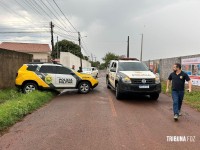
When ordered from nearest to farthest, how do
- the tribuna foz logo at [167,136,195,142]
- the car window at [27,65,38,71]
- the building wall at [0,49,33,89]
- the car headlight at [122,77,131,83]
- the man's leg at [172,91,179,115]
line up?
the tribuna foz logo at [167,136,195,142], the man's leg at [172,91,179,115], the car headlight at [122,77,131,83], the car window at [27,65,38,71], the building wall at [0,49,33,89]

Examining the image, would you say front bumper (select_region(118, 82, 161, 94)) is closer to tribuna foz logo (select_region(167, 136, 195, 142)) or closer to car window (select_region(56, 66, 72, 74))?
car window (select_region(56, 66, 72, 74))

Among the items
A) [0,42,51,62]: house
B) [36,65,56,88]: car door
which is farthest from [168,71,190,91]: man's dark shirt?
[0,42,51,62]: house

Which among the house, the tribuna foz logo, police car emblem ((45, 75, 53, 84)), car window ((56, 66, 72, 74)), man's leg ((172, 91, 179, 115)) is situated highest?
the house

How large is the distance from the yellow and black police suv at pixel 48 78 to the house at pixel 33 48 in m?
49.4

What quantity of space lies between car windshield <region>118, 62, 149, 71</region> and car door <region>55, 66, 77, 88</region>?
2862mm

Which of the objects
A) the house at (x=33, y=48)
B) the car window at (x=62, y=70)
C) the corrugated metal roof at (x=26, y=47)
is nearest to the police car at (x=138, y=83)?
the car window at (x=62, y=70)

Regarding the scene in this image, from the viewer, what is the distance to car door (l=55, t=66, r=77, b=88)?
13812mm

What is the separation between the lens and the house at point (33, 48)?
63138mm

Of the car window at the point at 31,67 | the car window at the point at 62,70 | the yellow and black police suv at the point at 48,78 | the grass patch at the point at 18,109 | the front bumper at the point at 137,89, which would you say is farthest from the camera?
the car window at the point at 62,70

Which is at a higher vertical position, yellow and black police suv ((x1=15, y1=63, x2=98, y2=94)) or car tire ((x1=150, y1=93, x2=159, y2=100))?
yellow and black police suv ((x1=15, y1=63, x2=98, y2=94))

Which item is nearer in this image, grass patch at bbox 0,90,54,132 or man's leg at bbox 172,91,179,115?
grass patch at bbox 0,90,54,132

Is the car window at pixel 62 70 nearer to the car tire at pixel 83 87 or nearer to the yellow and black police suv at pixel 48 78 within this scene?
the yellow and black police suv at pixel 48 78

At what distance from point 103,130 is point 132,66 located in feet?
22.9

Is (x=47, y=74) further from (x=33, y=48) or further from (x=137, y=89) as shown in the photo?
(x=33, y=48)
